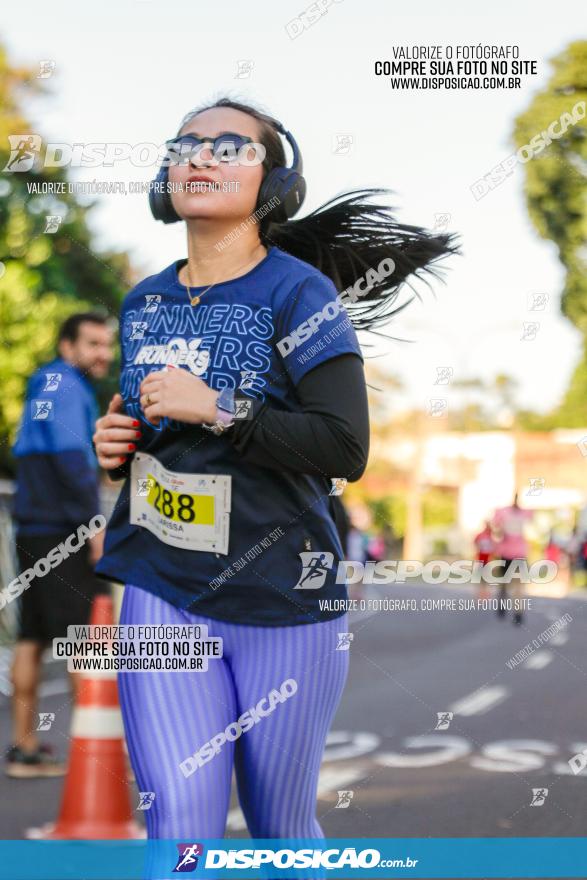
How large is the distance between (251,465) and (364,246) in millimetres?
758

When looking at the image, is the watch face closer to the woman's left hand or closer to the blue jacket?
the woman's left hand

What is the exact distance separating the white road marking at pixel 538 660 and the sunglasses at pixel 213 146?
7.17 m

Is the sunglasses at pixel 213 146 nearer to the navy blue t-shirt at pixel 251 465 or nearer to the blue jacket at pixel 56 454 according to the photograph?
the navy blue t-shirt at pixel 251 465

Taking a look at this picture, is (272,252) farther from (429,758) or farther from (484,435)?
(484,435)

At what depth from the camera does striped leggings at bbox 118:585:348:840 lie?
7.52ft

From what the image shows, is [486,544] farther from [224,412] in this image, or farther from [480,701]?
[224,412]

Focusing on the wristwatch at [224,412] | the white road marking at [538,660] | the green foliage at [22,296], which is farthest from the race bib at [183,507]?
the green foliage at [22,296]

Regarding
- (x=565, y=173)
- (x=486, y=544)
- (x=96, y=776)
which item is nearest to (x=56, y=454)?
(x=96, y=776)

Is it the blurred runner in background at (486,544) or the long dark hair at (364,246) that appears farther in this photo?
the blurred runner in background at (486,544)

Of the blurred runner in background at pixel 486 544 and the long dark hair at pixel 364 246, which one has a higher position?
the long dark hair at pixel 364 246

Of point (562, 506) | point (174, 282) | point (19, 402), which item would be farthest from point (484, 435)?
point (174, 282)

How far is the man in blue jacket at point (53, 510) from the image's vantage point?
487 cm

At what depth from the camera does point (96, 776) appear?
372 cm

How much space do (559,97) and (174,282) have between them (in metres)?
2.68
